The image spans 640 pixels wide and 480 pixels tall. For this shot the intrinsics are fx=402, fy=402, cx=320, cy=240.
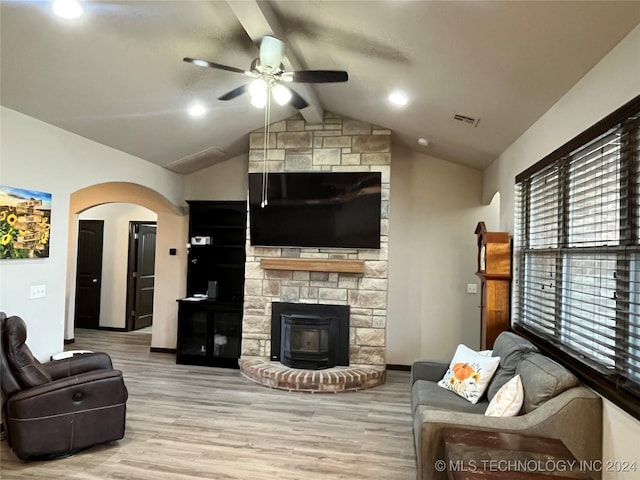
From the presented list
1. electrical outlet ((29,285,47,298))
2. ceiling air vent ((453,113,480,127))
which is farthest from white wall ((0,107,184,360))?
ceiling air vent ((453,113,480,127))

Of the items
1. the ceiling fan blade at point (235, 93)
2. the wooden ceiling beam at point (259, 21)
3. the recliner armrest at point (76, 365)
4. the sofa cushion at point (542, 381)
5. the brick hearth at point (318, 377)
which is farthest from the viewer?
the brick hearth at point (318, 377)

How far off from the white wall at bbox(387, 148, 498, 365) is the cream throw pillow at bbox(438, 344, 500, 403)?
220 centimetres

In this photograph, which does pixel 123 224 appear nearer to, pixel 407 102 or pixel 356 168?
pixel 356 168

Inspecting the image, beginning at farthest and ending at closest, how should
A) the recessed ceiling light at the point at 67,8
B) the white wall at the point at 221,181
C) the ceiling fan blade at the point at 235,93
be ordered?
1. the white wall at the point at 221,181
2. the ceiling fan blade at the point at 235,93
3. the recessed ceiling light at the point at 67,8

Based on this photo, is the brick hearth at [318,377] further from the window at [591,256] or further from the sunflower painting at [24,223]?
the sunflower painting at [24,223]

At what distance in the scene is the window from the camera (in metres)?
1.94

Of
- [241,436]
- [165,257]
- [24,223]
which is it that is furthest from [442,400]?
[165,257]

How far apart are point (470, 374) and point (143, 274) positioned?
6673 mm

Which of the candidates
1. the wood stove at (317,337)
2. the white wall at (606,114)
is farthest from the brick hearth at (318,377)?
the white wall at (606,114)

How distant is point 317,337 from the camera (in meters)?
5.04

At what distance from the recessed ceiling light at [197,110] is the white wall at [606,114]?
3178 mm

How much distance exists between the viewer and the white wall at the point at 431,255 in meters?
5.53

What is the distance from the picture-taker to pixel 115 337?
714cm

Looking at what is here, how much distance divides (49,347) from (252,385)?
2133 millimetres
